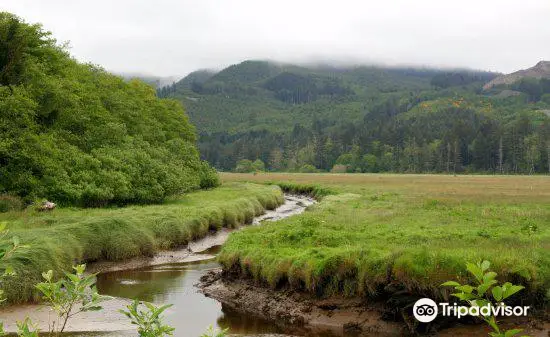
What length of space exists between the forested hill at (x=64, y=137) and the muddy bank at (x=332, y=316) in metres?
20.7

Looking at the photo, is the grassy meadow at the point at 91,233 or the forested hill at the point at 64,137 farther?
the forested hill at the point at 64,137

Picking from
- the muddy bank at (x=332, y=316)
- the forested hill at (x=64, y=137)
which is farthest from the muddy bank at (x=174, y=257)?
the forested hill at (x=64, y=137)

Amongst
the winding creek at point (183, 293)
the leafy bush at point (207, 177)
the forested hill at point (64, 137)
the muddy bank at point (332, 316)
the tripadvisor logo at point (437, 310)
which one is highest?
the forested hill at point (64, 137)

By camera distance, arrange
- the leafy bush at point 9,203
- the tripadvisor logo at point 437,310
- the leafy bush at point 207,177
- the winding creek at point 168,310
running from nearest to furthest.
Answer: the tripadvisor logo at point 437,310 → the winding creek at point 168,310 → the leafy bush at point 9,203 → the leafy bush at point 207,177

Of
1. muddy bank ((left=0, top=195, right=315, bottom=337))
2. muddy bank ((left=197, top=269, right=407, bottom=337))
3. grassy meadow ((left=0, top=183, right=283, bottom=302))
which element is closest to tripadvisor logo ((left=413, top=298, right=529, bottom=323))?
muddy bank ((left=197, top=269, right=407, bottom=337))

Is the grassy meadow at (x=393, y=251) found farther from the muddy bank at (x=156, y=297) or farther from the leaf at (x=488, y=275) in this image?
the leaf at (x=488, y=275)

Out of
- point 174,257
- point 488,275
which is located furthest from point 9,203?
point 488,275

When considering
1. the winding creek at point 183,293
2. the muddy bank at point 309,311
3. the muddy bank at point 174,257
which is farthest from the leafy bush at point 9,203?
the muddy bank at point 309,311

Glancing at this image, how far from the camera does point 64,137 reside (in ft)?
143

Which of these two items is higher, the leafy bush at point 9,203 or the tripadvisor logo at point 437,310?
the leafy bush at point 9,203

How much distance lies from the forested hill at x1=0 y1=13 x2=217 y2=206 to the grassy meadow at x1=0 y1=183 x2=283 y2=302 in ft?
10.5

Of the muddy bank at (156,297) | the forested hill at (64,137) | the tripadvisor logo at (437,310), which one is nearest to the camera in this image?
the tripadvisor logo at (437,310)

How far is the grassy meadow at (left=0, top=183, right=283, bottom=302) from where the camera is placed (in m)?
20.5

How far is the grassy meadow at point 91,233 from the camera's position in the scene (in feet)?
67.1
